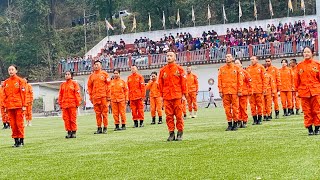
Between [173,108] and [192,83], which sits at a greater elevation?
[192,83]

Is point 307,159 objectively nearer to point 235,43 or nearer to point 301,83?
point 301,83

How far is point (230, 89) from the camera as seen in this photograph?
16.8m

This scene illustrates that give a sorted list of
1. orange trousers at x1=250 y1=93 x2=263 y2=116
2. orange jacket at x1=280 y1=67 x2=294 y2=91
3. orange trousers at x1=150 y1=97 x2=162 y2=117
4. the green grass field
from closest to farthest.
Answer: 1. the green grass field
2. orange trousers at x1=250 y1=93 x2=263 y2=116
3. orange jacket at x1=280 y1=67 x2=294 y2=91
4. orange trousers at x1=150 y1=97 x2=162 y2=117

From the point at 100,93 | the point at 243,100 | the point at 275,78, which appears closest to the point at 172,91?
the point at 243,100

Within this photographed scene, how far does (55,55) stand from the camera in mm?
62094

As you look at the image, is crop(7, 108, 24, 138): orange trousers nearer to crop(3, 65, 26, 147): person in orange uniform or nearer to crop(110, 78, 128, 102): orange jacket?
crop(3, 65, 26, 147): person in orange uniform

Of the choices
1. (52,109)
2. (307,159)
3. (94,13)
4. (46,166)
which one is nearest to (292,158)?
(307,159)

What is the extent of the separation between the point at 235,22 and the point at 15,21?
22875mm

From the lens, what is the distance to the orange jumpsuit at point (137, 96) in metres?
22.2

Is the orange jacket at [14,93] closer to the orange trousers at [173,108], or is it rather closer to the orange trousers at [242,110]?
the orange trousers at [173,108]

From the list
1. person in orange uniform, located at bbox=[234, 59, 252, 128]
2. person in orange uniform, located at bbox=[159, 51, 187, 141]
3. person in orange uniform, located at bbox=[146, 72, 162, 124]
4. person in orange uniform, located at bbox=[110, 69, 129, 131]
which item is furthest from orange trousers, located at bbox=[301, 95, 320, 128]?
person in orange uniform, located at bbox=[146, 72, 162, 124]

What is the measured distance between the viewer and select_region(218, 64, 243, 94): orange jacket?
16.8 metres

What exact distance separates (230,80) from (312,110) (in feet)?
10.6

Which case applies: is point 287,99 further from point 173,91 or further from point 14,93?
point 14,93
